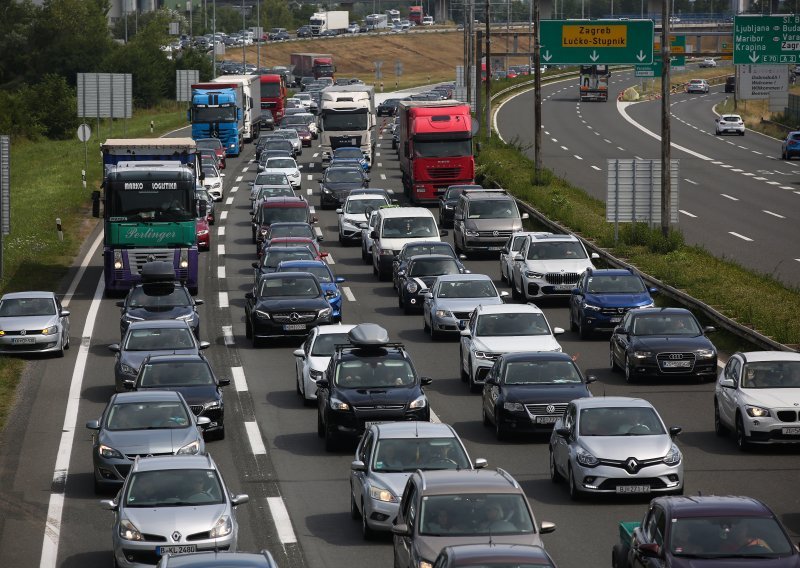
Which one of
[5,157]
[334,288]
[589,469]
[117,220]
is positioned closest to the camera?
[589,469]

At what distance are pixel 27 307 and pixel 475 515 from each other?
21.8 m

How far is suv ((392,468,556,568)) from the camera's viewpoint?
1566 cm

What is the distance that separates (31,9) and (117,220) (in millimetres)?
110295

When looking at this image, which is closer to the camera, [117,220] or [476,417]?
[476,417]

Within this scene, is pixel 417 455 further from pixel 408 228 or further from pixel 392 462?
pixel 408 228

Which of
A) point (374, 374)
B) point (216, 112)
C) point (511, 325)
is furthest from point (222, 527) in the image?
point (216, 112)

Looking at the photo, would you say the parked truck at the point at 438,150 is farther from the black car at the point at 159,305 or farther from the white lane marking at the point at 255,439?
the white lane marking at the point at 255,439

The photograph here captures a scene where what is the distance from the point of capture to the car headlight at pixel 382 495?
18859mm

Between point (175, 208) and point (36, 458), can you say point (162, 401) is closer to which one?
point (36, 458)

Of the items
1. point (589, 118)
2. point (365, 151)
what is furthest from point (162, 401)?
point (589, 118)

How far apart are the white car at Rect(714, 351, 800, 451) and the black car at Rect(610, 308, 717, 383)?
13.7 ft

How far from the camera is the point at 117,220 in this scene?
1599 inches

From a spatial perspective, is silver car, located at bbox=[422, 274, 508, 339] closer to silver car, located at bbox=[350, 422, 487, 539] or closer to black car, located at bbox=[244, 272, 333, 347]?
black car, located at bbox=[244, 272, 333, 347]

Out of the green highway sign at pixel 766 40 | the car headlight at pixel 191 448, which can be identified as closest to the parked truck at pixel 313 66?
the green highway sign at pixel 766 40
